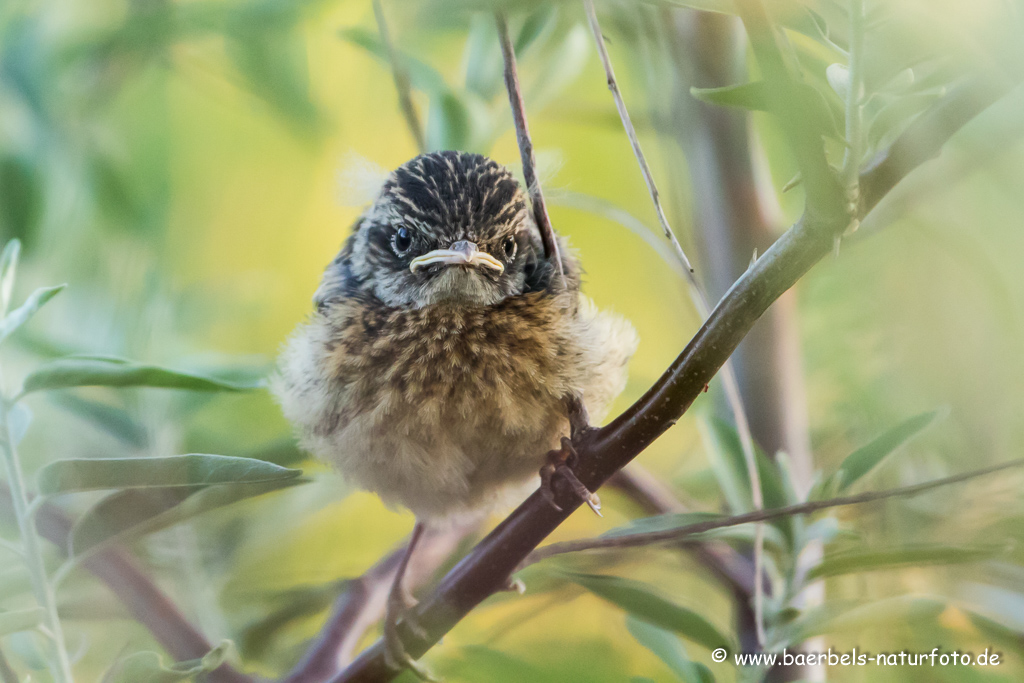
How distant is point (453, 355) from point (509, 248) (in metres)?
0.15

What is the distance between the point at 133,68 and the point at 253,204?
0.22m

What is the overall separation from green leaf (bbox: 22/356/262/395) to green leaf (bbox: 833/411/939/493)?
54cm

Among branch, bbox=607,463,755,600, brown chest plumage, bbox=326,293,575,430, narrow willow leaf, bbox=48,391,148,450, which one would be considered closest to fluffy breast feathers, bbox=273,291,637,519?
brown chest plumage, bbox=326,293,575,430

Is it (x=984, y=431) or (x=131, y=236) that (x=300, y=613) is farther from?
(x=984, y=431)

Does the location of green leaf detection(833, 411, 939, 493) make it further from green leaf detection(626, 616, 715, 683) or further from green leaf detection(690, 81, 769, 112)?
green leaf detection(690, 81, 769, 112)

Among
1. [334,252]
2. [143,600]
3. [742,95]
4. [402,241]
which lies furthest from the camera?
[334,252]

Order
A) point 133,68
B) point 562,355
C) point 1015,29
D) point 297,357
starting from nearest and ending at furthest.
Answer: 1. point 1015,29
2. point 562,355
3. point 297,357
4. point 133,68

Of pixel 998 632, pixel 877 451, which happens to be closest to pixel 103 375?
pixel 877 451

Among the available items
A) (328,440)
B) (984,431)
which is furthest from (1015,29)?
(328,440)

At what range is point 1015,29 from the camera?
0.53 meters

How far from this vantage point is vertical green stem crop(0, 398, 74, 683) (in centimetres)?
61

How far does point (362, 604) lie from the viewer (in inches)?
37.2

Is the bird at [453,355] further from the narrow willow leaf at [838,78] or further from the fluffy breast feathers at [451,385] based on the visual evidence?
the narrow willow leaf at [838,78]

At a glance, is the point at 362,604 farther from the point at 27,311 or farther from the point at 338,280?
the point at 27,311
